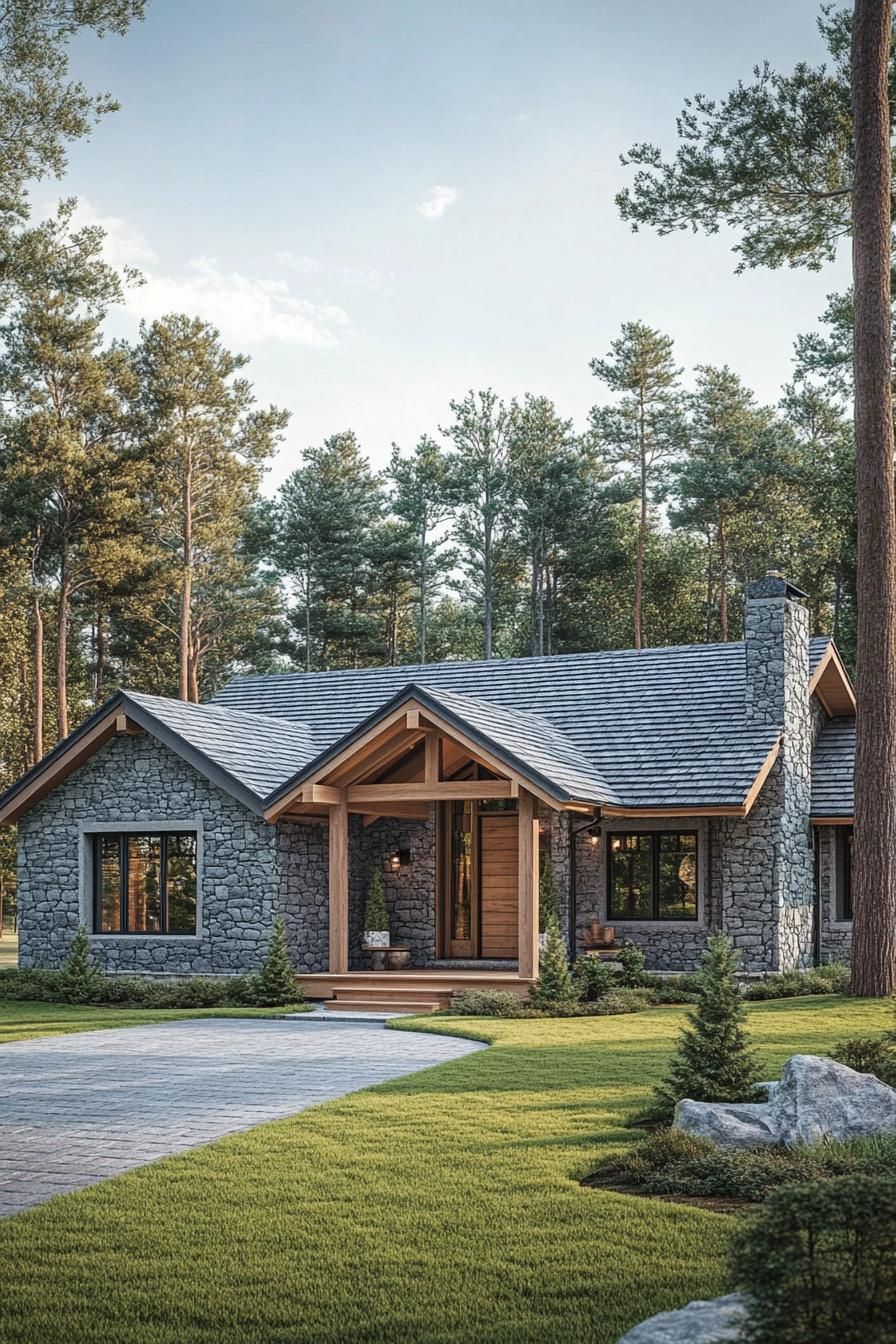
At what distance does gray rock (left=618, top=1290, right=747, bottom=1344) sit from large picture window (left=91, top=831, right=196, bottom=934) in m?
15.9

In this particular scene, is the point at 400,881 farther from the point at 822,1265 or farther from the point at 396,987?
the point at 822,1265

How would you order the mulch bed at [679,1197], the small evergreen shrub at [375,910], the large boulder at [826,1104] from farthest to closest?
the small evergreen shrub at [375,910] → the large boulder at [826,1104] → the mulch bed at [679,1197]

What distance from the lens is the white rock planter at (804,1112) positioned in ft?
25.5

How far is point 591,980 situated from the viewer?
17156 mm

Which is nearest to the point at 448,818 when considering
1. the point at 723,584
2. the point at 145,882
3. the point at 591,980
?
the point at 591,980

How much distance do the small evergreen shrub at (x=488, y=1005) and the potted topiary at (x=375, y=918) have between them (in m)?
3.28

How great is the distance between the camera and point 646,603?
46.2 m

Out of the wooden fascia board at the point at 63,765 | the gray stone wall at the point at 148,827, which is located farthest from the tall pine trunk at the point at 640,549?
the wooden fascia board at the point at 63,765

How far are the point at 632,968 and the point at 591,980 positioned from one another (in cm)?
147

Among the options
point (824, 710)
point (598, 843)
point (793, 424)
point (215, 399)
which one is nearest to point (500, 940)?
point (598, 843)

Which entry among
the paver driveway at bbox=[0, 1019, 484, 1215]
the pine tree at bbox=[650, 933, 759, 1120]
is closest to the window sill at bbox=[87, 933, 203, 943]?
the paver driveway at bbox=[0, 1019, 484, 1215]

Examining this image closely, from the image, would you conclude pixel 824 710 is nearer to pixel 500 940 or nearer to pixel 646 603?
pixel 500 940

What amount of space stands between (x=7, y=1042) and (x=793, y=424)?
37104 millimetres

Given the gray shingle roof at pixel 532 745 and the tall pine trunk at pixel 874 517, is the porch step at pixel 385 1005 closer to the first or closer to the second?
the gray shingle roof at pixel 532 745
